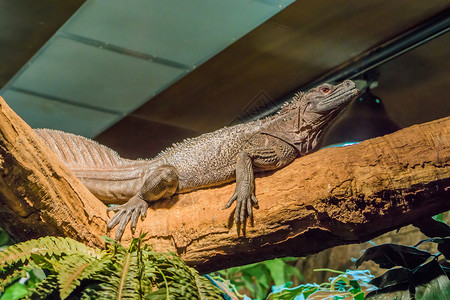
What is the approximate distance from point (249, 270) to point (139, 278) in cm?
384

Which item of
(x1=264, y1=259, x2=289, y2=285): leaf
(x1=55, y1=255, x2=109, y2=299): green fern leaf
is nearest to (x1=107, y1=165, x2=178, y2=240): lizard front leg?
(x1=55, y1=255, x2=109, y2=299): green fern leaf

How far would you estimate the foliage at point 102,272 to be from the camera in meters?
2.55

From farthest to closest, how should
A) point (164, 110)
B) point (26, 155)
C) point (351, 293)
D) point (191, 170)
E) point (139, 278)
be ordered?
1. point (164, 110)
2. point (191, 170)
3. point (351, 293)
4. point (26, 155)
5. point (139, 278)

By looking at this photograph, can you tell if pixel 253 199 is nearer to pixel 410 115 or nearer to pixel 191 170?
pixel 191 170

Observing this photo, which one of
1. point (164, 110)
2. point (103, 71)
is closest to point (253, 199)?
point (164, 110)

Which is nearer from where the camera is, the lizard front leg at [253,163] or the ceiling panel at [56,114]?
the lizard front leg at [253,163]

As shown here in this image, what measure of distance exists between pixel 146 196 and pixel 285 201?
4.10 ft

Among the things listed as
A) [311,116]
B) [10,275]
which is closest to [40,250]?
[10,275]

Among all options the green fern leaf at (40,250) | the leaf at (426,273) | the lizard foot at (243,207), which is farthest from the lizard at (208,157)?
the leaf at (426,273)

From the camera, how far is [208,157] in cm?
432

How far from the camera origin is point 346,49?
197 inches

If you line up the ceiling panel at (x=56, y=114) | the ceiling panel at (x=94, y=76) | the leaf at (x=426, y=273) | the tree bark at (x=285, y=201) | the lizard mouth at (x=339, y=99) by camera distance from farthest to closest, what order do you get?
the ceiling panel at (x=56, y=114) < the ceiling panel at (x=94, y=76) < the lizard mouth at (x=339, y=99) < the leaf at (x=426, y=273) < the tree bark at (x=285, y=201)

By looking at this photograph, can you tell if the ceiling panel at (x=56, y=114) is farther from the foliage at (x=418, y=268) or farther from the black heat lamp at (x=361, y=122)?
the foliage at (x=418, y=268)

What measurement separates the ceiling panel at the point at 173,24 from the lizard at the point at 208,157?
3.96 ft
